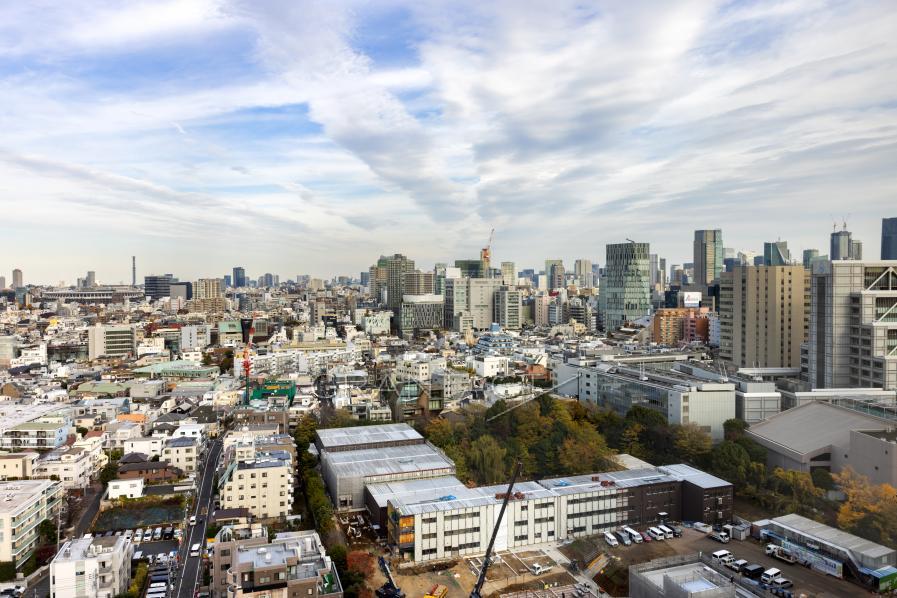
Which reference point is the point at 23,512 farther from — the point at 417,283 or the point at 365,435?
the point at 417,283

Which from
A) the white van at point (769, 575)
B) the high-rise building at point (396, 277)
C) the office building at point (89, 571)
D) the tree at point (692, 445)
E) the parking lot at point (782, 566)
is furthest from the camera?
the high-rise building at point (396, 277)

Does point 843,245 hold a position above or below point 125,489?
above

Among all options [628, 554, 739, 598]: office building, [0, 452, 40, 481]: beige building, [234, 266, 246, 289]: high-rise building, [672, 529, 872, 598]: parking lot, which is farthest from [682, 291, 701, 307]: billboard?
[234, 266, 246, 289]: high-rise building

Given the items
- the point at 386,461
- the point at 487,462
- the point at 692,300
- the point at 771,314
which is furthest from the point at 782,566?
the point at 692,300

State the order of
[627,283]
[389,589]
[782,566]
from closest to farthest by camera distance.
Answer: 1. [389,589]
2. [782,566]
3. [627,283]

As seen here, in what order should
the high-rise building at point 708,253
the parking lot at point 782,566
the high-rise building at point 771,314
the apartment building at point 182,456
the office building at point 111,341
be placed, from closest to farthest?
the parking lot at point 782,566, the apartment building at point 182,456, the high-rise building at point 771,314, the office building at point 111,341, the high-rise building at point 708,253

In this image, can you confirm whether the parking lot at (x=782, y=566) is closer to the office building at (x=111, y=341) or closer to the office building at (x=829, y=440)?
the office building at (x=829, y=440)

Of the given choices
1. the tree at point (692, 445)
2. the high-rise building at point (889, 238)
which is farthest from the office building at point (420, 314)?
the tree at point (692, 445)

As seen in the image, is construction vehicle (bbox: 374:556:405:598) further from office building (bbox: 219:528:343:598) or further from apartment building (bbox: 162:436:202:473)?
A: apartment building (bbox: 162:436:202:473)

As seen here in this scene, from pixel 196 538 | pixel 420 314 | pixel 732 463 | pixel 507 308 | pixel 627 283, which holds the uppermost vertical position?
pixel 627 283
